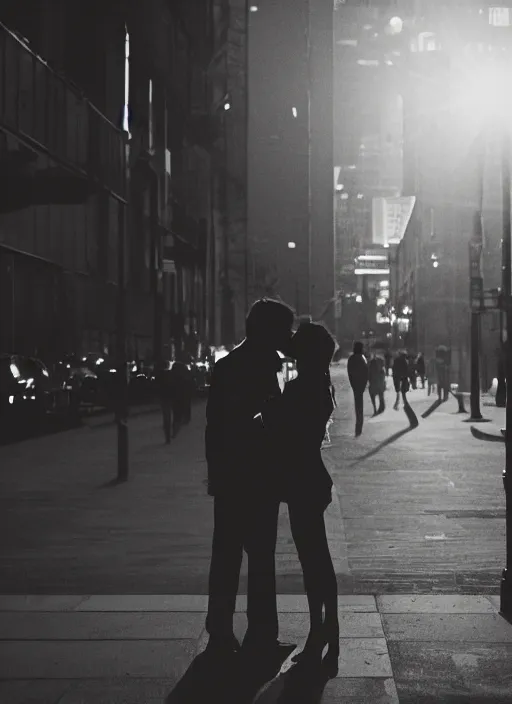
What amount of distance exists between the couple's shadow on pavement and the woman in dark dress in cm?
28

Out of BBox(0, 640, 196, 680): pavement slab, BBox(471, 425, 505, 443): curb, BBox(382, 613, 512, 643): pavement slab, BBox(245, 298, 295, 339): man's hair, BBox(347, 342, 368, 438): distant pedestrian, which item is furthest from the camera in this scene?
BBox(347, 342, 368, 438): distant pedestrian

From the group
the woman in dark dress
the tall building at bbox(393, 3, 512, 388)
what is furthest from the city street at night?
the tall building at bbox(393, 3, 512, 388)

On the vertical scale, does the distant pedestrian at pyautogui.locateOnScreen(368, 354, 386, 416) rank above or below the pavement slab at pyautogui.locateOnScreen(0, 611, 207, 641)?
below

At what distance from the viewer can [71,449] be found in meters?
21.7

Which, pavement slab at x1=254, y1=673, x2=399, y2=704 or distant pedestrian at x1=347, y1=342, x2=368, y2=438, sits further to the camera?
distant pedestrian at x1=347, y1=342, x2=368, y2=438

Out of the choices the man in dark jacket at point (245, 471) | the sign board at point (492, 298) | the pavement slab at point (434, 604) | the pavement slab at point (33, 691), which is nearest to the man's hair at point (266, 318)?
the man in dark jacket at point (245, 471)

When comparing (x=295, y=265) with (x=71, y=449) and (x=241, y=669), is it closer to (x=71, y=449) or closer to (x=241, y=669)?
(x=71, y=449)

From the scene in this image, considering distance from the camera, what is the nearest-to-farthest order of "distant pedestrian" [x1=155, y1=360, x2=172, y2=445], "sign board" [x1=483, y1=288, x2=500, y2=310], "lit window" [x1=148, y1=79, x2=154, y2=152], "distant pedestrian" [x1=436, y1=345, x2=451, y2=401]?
"distant pedestrian" [x1=155, y1=360, x2=172, y2=445], "sign board" [x1=483, y1=288, x2=500, y2=310], "distant pedestrian" [x1=436, y1=345, x2=451, y2=401], "lit window" [x1=148, y1=79, x2=154, y2=152]

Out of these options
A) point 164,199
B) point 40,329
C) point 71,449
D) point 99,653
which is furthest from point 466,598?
point 164,199

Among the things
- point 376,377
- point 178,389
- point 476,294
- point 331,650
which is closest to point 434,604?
point 331,650

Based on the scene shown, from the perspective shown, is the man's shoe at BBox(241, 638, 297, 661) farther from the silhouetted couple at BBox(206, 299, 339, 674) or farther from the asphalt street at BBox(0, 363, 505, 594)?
the asphalt street at BBox(0, 363, 505, 594)

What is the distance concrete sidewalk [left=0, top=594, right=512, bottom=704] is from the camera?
5445mm

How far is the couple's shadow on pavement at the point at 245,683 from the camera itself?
538cm

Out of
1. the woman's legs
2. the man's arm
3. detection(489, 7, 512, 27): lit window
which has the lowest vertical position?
the woman's legs
